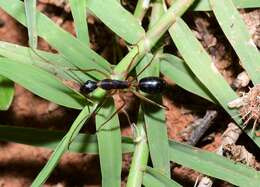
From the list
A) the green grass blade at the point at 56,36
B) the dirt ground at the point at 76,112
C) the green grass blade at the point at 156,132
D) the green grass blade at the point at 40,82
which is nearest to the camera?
the green grass blade at the point at 40,82

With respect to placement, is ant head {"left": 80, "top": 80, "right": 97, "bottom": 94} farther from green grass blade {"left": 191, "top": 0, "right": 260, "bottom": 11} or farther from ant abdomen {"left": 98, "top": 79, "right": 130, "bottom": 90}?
green grass blade {"left": 191, "top": 0, "right": 260, "bottom": 11}

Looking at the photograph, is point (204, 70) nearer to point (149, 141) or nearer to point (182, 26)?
point (182, 26)

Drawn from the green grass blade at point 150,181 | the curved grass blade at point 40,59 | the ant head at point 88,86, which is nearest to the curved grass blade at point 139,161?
the green grass blade at point 150,181

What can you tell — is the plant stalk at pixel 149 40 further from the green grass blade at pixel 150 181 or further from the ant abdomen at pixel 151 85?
the green grass blade at pixel 150 181

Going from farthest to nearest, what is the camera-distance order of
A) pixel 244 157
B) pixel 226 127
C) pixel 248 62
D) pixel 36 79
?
pixel 226 127 < pixel 244 157 < pixel 248 62 < pixel 36 79

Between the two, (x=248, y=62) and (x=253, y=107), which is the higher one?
(x=248, y=62)

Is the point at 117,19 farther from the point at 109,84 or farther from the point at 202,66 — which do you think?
the point at 202,66

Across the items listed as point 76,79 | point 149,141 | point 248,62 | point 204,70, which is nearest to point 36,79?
point 76,79

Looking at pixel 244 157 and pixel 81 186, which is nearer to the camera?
pixel 244 157
